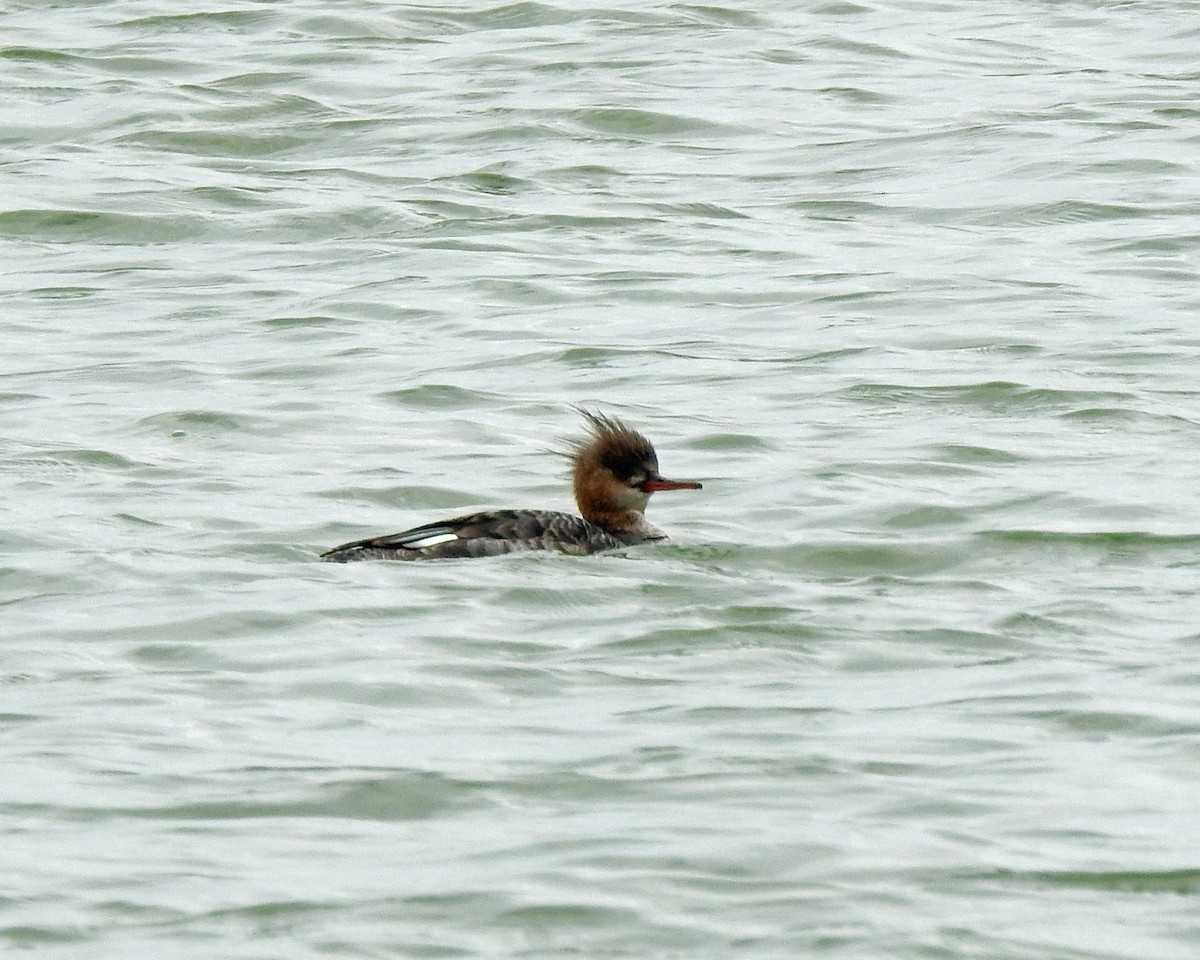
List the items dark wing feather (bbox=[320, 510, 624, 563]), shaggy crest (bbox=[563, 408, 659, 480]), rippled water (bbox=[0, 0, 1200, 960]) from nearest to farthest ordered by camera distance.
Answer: rippled water (bbox=[0, 0, 1200, 960])
dark wing feather (bbox=[320, 510, 624, 563])
shaggy crest (bbox=[563, 408, 659, 480])

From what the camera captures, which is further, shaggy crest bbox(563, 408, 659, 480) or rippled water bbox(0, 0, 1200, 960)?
shaggy crest bbox(563, 408, 659, 480)

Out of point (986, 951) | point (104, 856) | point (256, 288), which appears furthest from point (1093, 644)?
point (256, 288)

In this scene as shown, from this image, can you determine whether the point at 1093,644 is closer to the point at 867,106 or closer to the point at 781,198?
the point at 781,198

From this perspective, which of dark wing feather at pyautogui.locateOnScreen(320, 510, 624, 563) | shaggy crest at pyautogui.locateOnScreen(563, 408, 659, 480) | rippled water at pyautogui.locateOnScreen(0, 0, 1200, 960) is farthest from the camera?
shaggy crest at pyautogui.locateOnScreen(563, 408, 659, 480)

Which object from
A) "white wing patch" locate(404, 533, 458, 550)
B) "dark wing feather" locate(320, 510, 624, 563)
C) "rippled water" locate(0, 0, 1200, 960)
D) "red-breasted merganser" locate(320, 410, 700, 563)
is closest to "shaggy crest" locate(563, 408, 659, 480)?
"red-breasted merganser" locate(320, 410, 700, 563)

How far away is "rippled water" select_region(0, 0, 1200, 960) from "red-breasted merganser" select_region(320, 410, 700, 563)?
0.09 metres

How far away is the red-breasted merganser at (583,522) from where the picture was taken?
9.12m

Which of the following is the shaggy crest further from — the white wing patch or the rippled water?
the white wing patch

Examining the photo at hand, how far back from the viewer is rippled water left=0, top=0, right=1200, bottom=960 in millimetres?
6426

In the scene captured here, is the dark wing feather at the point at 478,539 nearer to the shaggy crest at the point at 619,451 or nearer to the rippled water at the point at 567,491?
the rippled water at the point at 567,491

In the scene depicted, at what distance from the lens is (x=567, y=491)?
10617mm

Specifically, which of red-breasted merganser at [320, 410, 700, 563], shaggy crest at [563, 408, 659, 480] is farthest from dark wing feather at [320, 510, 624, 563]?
shaggy crest at [563, 408, 659, 480]

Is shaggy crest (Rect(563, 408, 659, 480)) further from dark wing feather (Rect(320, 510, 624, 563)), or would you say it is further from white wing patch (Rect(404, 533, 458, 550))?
white wing patch (Rect(404, 533, 458, 550))

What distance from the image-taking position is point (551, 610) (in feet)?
28.8
